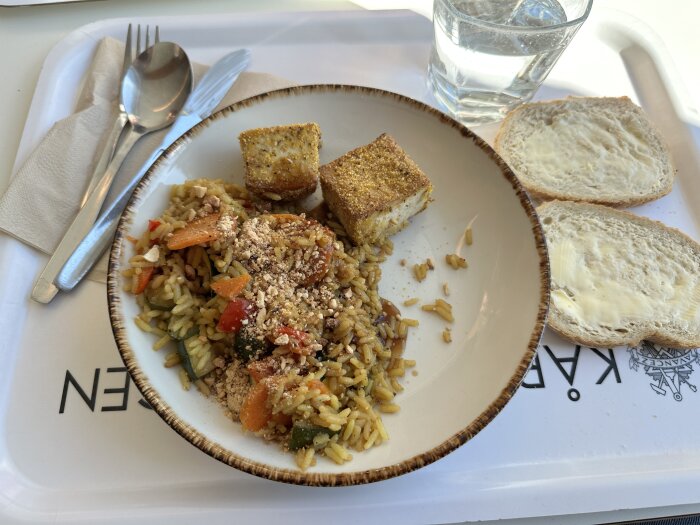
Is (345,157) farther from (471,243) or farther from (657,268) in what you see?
(657,268)

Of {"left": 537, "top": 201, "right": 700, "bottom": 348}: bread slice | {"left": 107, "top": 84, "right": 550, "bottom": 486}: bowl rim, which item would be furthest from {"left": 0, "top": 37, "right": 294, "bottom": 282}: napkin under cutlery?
{"left": 537, "top": 201, "right": 700, "bottom": 348}: bread slice

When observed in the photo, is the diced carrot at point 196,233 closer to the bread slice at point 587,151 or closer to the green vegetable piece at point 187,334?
the green vegetable piece at point 187,334

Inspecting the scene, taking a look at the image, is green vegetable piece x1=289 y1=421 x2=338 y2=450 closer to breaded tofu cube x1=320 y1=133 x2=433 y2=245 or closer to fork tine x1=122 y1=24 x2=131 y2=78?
breaded tofu cube x1=320 y1=133 x2=433 y2=245

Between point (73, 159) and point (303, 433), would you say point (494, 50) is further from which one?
point (73, 159)

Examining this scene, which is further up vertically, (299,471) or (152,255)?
(152,255)

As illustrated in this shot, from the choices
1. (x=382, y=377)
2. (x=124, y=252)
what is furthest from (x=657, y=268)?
(x=124, y=252)

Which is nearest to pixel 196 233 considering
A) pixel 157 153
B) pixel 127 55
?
pixel 157 153

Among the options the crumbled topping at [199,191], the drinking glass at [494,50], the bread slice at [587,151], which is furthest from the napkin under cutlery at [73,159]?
the bread slice at [587,151]
